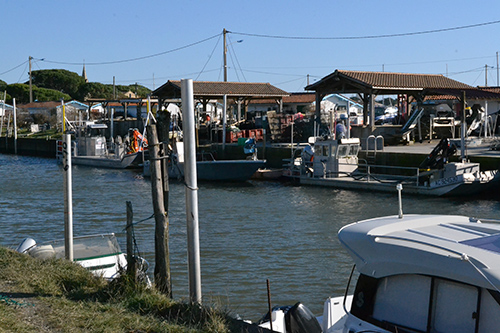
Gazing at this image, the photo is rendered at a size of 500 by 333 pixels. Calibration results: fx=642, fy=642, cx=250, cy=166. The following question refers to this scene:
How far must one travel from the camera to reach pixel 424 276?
5.15 metres

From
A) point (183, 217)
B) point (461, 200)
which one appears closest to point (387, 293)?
point (183, 217)

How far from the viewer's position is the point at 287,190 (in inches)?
1104

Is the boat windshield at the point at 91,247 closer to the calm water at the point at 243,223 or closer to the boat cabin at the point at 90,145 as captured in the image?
the calm water at the point at 243,223

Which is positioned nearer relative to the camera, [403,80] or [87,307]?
[87,307]

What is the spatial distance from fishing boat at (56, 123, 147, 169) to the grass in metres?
31.5

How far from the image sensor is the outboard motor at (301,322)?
22.4 ft

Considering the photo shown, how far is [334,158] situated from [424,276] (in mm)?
23593

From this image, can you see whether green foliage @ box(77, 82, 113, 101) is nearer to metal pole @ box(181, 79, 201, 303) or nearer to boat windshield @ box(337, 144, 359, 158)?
boat windshield @ box(337, 144, 359, 158)

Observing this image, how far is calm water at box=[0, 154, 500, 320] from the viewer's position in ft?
39.7

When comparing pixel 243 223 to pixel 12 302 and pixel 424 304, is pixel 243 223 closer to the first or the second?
pixel 12 302

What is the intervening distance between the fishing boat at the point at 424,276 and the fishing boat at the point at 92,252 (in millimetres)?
5260

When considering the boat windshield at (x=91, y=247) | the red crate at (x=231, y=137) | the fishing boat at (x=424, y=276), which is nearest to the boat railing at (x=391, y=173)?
the red crate at (x=231, y=137)

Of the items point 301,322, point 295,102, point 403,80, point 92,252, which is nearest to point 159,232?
point 301,322

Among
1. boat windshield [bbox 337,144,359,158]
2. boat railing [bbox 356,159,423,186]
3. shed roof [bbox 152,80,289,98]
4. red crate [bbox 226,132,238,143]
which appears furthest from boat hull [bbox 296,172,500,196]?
shed roof [bbox 152,80,289,98]
